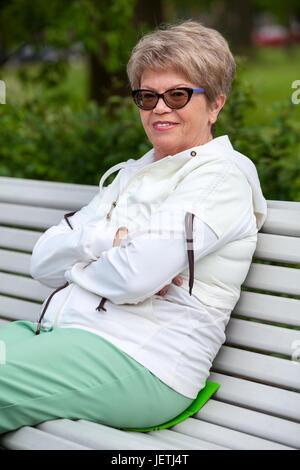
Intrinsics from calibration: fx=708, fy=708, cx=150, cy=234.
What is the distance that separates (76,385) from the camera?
2.56 metres

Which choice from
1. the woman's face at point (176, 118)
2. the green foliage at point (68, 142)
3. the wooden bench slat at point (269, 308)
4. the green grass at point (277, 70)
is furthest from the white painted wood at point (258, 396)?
the green grass at point (277, 70)

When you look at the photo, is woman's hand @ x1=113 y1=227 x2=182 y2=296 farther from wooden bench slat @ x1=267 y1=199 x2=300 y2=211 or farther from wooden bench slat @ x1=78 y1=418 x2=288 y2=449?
wooden bench slat @ x1=267 y1=199 x2=300 y2=211

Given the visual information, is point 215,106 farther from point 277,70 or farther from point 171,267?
point 277,70

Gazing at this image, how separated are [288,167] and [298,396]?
180 centimetres

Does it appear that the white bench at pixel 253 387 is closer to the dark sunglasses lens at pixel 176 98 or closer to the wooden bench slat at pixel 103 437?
the wooden bench slat at pixel 103 437

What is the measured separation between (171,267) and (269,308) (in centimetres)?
58

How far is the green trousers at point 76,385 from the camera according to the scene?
2.51 m

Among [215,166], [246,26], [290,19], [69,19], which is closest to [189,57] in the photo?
[215,166]

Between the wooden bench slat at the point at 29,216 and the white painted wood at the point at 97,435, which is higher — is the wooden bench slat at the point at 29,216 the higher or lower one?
the higher one

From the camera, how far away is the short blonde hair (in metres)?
2.73

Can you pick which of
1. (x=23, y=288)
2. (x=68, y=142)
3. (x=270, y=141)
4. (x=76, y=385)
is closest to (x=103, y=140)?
(x=68, y=142)

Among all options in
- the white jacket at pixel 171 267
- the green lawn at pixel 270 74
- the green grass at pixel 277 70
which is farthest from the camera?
the green grass at pixel 277 70

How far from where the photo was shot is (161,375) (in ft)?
8.57

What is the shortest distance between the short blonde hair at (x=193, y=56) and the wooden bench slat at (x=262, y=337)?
0.94 m
